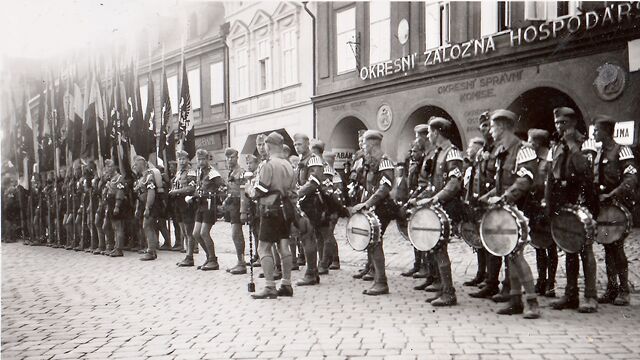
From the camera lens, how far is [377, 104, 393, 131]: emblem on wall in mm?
22125

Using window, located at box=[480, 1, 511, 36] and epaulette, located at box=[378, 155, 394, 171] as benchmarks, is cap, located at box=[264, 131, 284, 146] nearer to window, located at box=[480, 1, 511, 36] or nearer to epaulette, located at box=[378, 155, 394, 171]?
epaulette, located at box=[378, 155, 394, 171]

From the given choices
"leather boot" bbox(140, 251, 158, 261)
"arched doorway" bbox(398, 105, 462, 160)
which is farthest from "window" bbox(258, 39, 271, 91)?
"leather boot" bbox(140, 251, 158, 261)

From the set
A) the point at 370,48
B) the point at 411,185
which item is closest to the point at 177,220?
the point at 411,185

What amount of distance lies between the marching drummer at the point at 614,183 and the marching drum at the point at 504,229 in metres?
1.47

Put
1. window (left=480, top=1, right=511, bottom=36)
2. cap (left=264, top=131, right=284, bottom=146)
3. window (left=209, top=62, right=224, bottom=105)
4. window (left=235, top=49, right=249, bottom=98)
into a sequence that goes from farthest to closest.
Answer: window (left=209, top=62, right=224, bottom=105) < window (left=235, top=49, right=249, bottom=98) < window (left=480, top=1, right=511, bottom=36) < cap (left=264, top=131, right=284, bottom=146)

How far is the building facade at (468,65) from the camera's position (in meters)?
15.4

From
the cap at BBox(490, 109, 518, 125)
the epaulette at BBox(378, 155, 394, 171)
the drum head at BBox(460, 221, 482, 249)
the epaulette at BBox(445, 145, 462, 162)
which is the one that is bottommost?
the drum head at BBox(460, 221, 482, 249)

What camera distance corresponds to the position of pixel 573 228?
7.08 m

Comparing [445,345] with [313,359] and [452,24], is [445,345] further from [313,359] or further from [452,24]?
[452,24]

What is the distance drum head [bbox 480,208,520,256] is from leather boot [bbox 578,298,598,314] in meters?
1.10

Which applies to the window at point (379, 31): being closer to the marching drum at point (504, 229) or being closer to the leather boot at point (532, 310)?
the marching drum at point (504, 229)

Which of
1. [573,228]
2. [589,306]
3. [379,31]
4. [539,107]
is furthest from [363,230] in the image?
[379,31]

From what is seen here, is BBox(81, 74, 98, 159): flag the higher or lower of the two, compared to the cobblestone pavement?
higher

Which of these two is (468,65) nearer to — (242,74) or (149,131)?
(149,131)
